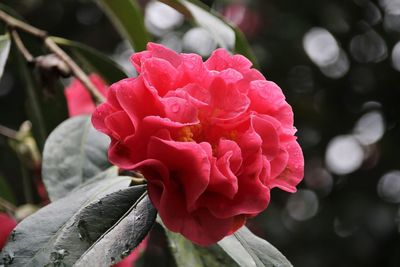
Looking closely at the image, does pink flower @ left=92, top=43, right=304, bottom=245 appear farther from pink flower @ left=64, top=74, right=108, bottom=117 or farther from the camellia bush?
pink flower @ left=64, top=74, right=108, bottom=117

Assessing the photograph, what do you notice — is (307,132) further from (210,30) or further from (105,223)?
(105,223)

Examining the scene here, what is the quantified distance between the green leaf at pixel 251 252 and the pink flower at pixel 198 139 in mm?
74

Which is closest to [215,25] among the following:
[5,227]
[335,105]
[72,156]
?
[72,156]

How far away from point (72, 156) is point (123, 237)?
300 mm

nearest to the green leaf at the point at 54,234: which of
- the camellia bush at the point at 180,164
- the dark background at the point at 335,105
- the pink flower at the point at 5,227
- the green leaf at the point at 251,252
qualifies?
the camellia bush at the point at 180,164

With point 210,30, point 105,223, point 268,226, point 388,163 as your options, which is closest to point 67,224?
point 105,223

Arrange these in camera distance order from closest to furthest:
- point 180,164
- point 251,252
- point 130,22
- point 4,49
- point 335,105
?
1. point 180,164
2. point 251,252
3. point 4,49
4. point 130,22
5. point 335,105

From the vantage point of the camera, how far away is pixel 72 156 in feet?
3.27

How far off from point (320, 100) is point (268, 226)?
0.51m

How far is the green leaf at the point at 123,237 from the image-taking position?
69cm

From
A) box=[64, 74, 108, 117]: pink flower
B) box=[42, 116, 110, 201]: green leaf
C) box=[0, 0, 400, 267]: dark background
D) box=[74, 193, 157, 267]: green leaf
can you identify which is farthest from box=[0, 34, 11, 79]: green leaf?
box=[0, 0, 400, 267]: dark background

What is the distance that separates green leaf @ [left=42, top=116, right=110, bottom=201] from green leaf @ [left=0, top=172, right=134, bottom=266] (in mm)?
126

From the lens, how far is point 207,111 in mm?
720

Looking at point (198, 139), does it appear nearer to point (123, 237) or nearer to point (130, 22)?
point (123, 237)
